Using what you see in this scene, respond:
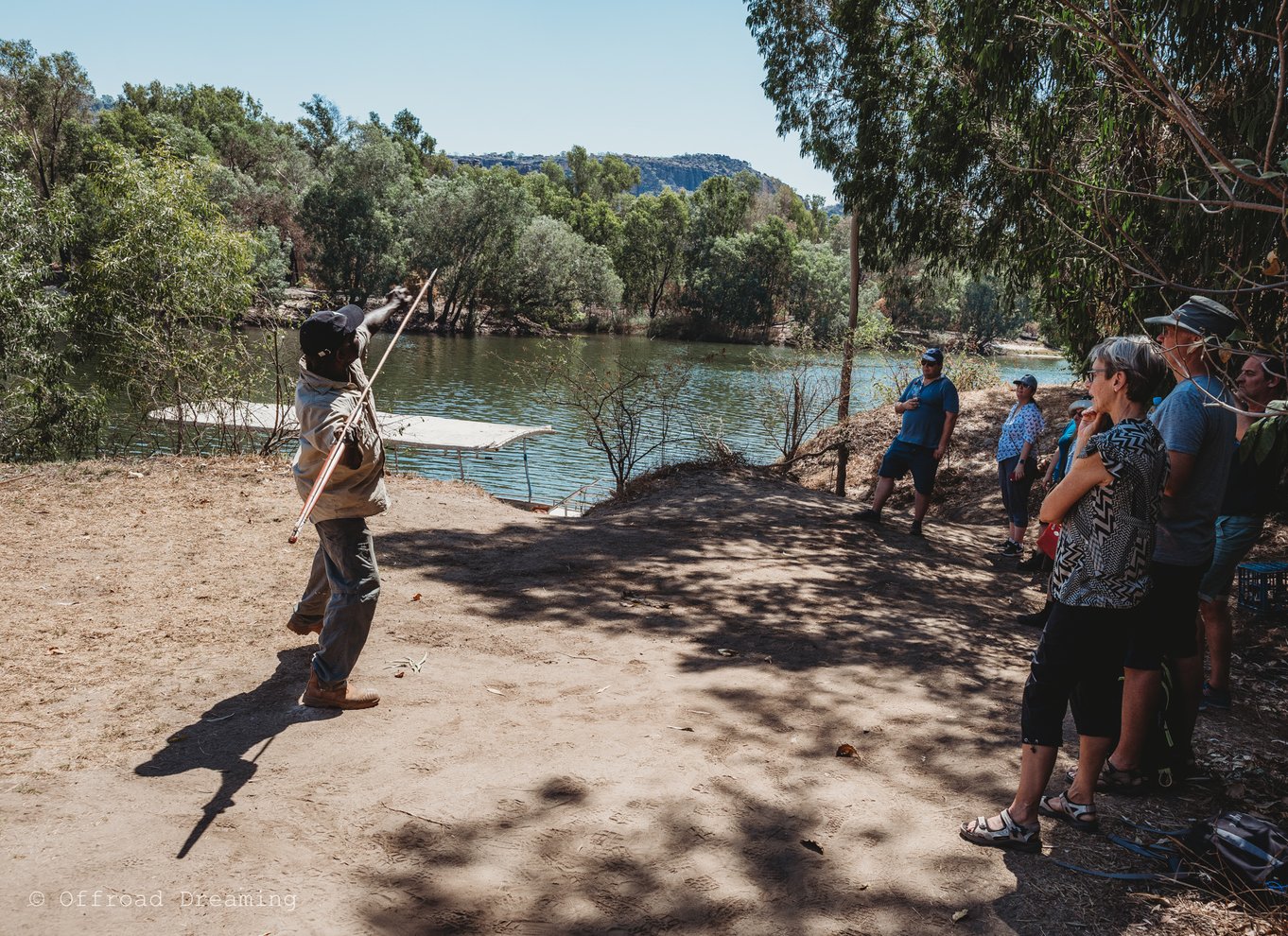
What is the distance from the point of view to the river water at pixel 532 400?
1561cm

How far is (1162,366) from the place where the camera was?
3127mm

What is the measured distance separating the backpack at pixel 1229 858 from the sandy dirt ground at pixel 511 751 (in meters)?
0.13

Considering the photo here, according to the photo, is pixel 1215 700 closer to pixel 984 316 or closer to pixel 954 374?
pixel 954 374

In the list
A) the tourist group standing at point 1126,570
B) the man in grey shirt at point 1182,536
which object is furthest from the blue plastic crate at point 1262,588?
the man in grey shirt at point 1182,536

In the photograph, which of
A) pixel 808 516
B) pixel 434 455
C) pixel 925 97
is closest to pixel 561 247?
pixel 434 455

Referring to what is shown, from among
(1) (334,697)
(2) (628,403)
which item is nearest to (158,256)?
(2) (628,403)

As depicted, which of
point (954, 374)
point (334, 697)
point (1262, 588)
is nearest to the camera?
point (334, 697)

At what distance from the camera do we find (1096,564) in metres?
3.03

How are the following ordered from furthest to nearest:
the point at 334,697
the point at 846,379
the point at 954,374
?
the point at 954,374
the point at 846,379
the point at 334,697

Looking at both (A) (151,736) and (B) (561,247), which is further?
(B) (561,247)

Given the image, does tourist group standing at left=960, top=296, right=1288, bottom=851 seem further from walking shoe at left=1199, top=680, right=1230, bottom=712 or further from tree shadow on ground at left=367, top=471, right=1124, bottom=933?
walking shoe at left=1199, top=680, right=1230, bottom=712

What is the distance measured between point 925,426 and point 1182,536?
4.83 m

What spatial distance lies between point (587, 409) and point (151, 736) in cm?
814

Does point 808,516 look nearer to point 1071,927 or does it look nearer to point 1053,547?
point 1053,547
